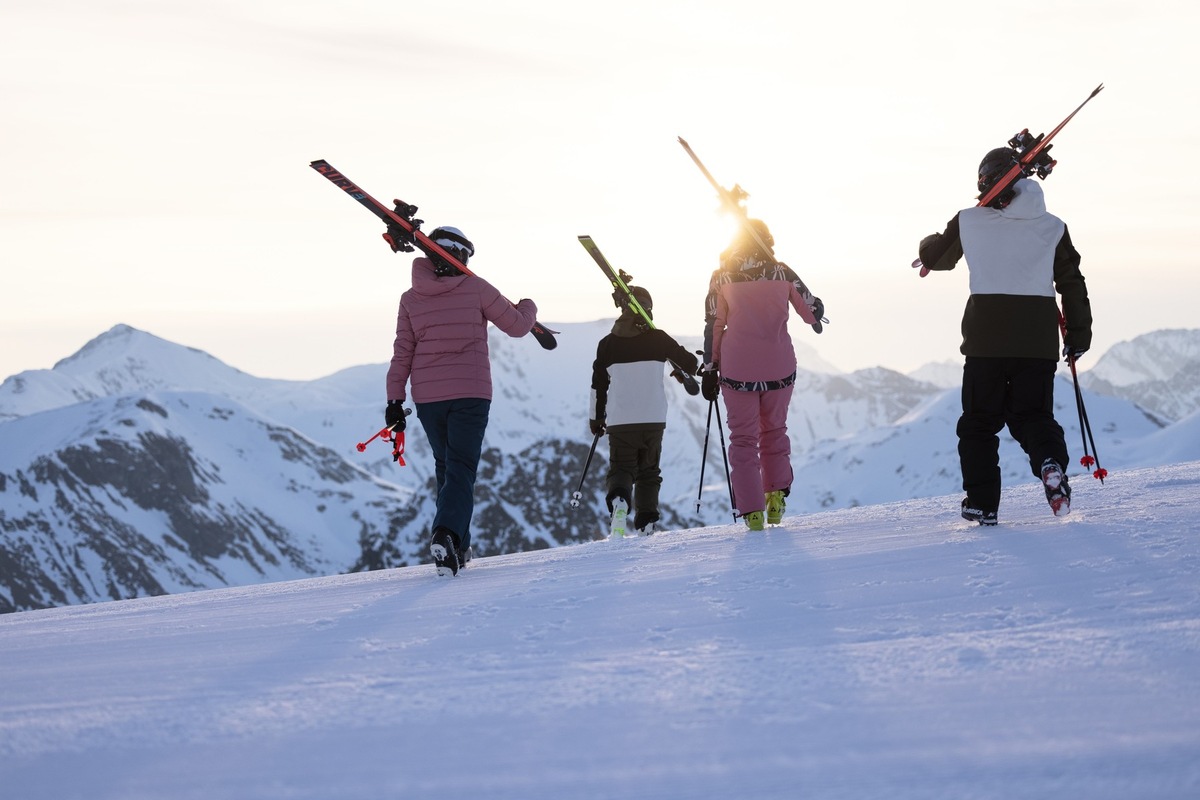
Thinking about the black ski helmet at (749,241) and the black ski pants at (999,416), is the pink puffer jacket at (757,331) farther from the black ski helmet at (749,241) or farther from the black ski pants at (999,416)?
the black ski pants at (999,416)

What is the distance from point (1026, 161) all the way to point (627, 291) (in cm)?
489

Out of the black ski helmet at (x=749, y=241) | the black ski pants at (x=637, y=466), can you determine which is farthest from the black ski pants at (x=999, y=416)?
the black ski pants at (x=637, y=466)

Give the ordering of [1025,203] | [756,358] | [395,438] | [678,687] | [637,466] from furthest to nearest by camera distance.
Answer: [637,466], [395,438], [756,358], [1025,203], [678,687]

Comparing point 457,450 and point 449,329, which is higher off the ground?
point 449,329

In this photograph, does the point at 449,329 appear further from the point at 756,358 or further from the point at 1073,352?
the point at 1073,352

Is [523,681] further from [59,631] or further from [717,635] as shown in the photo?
[59,631]

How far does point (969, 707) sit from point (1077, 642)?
76 centimetres

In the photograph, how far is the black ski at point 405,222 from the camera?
8.23 meters

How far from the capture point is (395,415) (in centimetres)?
852

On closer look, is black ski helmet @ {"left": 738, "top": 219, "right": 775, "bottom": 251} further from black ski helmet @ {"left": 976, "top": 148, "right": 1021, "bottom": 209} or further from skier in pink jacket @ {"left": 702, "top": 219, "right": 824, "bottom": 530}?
black ski helmet @ {"left": 976, "top": 148, "right": 1021, "bottom": 209}

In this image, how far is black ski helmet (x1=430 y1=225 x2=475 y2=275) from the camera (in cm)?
825

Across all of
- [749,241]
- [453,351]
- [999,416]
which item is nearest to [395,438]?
[453,351]

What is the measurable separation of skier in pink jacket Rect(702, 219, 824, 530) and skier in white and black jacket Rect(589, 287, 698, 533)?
2.27 meters

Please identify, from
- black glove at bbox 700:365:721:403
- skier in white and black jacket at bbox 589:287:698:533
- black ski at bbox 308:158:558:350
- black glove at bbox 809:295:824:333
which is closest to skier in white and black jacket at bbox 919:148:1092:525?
black glove at bbox 809:295:824:333
